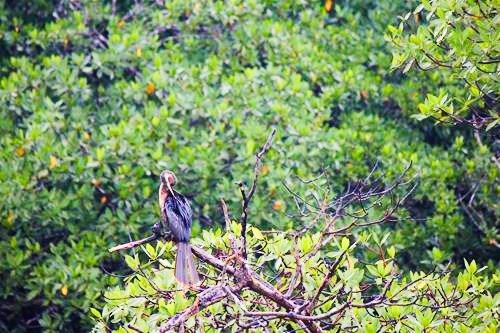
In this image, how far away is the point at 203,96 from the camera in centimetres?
831

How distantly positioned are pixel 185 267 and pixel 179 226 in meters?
0.74

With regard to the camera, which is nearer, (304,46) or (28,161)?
(28,161)

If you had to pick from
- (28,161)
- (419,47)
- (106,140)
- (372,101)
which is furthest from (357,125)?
(419,47)

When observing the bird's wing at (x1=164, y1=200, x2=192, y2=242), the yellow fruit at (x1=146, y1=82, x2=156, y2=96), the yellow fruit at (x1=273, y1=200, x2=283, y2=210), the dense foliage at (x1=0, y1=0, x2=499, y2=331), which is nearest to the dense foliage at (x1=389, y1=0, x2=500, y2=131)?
the bird's wing at (x1=164, y1=200, x2=192, y2=242)

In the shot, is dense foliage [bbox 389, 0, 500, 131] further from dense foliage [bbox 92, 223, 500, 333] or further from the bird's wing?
the bird's wing

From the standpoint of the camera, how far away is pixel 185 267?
4.58 m

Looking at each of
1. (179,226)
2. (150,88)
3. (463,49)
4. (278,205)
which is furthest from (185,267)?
(150,88)

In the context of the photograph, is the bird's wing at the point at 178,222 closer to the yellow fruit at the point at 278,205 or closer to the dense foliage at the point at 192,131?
the dense foliage at the point at 192,131

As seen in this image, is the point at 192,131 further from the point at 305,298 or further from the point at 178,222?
the point at 305,298

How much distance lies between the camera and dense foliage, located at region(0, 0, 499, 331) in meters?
7.65

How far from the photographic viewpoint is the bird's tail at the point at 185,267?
4492mm

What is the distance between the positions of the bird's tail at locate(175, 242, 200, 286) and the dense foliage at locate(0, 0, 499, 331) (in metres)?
2.39

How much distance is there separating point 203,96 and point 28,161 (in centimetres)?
154

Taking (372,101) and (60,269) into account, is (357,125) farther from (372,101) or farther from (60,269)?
(60,269)
